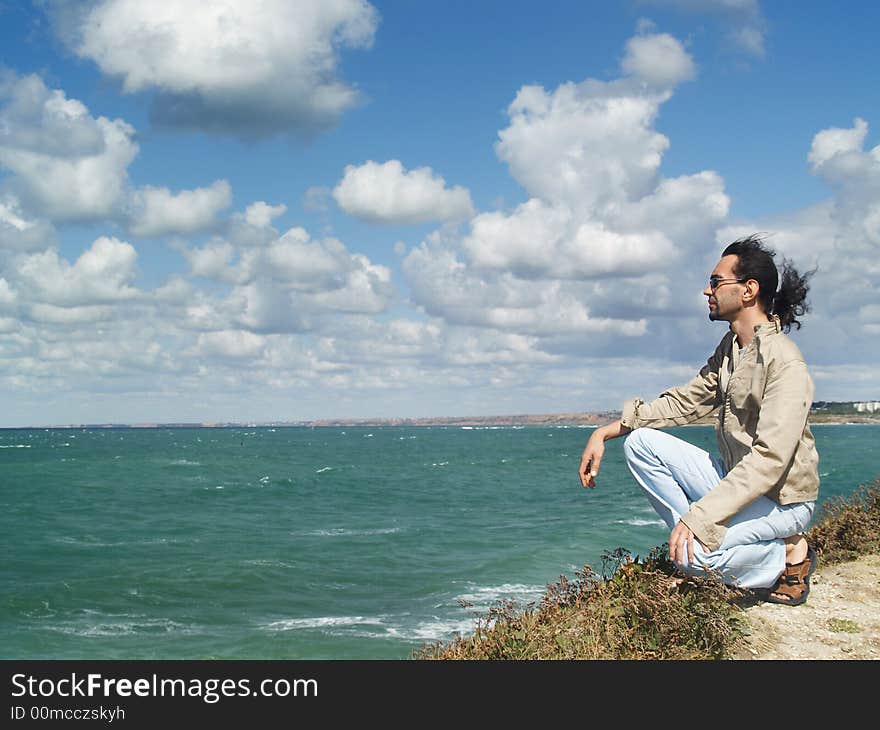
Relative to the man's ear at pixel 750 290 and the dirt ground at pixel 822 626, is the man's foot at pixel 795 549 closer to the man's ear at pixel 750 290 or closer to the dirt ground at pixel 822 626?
the dirt ground at pixel 822 626

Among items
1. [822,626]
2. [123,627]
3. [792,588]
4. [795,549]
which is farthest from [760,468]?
[123,627]

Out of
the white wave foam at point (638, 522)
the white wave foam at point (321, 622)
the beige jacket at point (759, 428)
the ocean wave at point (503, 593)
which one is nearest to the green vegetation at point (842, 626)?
the beige jacket at point (759, 428)

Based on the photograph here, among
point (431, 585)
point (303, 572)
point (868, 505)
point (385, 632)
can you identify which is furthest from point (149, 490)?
point (868, 505)

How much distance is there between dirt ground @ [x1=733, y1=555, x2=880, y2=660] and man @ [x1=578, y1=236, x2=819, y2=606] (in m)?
0.21

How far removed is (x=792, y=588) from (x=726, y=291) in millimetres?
2294

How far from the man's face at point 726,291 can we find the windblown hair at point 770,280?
0.04 meters

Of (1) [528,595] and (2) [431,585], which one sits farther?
(2) [431,585]

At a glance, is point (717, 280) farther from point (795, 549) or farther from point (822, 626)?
point (822, 626)

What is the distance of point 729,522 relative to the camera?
4.95 meters

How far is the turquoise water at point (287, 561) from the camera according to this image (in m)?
16.0

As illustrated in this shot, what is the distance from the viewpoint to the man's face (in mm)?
5211
